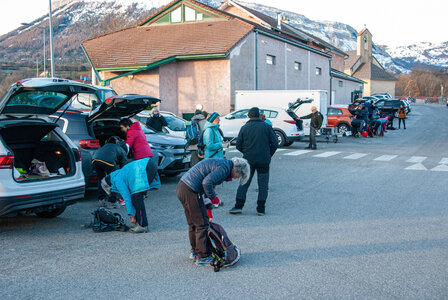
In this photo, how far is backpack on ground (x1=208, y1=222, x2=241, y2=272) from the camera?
207 inches

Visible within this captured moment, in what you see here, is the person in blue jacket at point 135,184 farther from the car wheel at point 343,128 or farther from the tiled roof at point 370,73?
Result: the tiled roof at point 370,73

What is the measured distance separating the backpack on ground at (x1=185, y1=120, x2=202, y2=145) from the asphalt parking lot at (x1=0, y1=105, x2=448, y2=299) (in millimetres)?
1271

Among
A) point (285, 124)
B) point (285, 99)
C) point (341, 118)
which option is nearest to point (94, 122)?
point (285, 124)

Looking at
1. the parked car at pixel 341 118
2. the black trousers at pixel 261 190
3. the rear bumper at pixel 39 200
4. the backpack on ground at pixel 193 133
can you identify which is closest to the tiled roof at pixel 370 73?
the parked car at pixel 341 118

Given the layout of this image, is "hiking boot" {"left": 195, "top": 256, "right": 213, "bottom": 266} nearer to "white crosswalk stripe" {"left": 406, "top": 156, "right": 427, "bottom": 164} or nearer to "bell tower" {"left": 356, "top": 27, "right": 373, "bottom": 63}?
"white crosswalk stripe" {"left": 406, "top": 156, "right": 427, "bottom": 164}

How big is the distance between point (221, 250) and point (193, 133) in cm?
480

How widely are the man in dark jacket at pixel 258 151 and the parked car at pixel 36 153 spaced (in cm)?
280

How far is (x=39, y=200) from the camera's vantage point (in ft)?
20.8

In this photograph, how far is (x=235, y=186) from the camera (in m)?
11.1

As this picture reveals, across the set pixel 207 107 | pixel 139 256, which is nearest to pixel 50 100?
pixel 139 256

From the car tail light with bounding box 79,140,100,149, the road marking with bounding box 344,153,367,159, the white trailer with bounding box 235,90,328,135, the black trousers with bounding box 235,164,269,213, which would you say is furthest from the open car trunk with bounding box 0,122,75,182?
the white trailer with bounding box 235,90,328,135

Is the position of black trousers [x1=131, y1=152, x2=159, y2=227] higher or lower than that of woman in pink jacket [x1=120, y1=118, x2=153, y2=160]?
lower

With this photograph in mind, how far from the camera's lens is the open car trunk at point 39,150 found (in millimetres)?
6977

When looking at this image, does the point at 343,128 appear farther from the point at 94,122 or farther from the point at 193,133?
the point at 94,122
